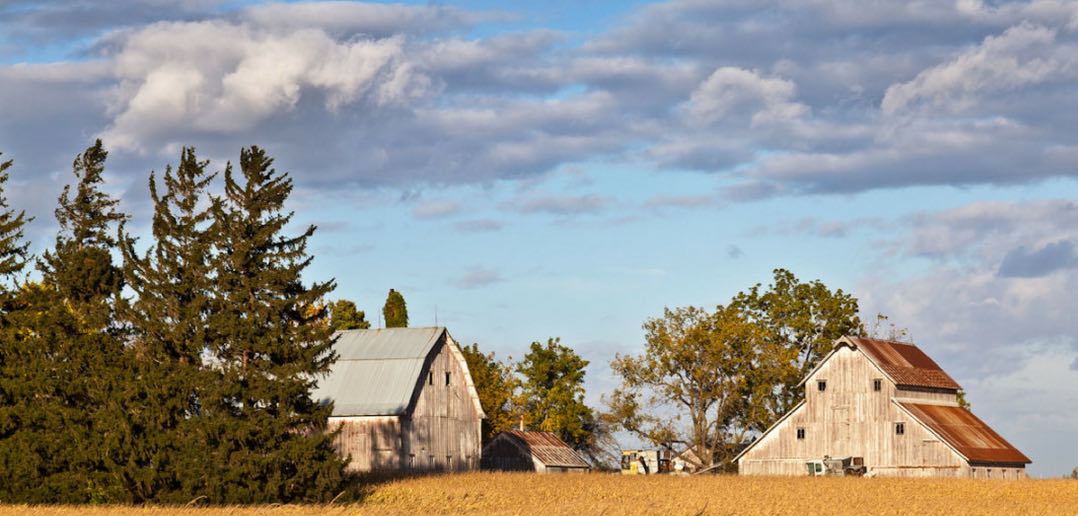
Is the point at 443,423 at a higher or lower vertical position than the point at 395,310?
lower

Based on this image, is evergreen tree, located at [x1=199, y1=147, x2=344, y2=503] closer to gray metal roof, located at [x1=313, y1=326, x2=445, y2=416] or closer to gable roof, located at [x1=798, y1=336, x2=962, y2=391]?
gray metal roof, located at [x1=313, y1=326, x2=445, y2=416]

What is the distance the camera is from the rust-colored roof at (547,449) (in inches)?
3398

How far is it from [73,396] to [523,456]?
37.3m

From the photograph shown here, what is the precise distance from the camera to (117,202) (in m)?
74.6

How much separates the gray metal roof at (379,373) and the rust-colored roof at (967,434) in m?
28.9

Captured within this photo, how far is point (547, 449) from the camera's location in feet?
292

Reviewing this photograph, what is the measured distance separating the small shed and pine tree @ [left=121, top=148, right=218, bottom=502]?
33.9 metres

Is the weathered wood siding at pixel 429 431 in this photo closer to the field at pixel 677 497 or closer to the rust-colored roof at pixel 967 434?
the field at pixel 677 497

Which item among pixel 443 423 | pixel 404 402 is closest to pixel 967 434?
pixel 443 423

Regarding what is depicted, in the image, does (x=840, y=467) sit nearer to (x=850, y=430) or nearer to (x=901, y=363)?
(x=850, y=430)

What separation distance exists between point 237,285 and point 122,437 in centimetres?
703

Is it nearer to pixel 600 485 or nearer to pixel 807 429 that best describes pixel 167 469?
pixel 600 485

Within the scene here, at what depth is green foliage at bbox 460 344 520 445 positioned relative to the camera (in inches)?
3893

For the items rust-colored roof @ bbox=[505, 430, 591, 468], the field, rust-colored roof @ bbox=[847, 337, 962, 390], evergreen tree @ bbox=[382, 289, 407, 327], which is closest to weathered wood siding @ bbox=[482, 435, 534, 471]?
rust-colored roof @ bbox=[505, 430, 591, 468]
